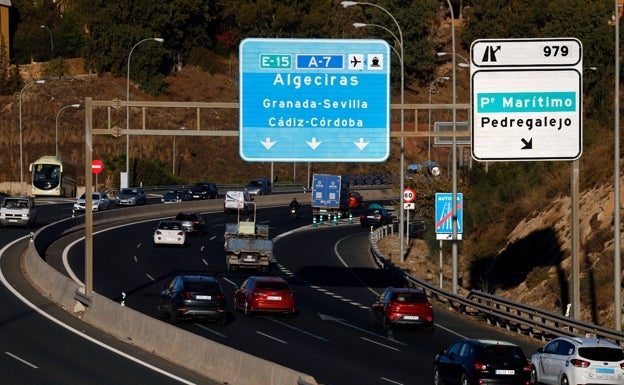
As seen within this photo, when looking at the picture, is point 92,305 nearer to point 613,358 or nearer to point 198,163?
point 613,358

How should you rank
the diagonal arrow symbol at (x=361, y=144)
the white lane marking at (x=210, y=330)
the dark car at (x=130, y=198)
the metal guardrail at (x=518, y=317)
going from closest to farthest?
the diagonal arrow symbol at (x=361, y=144), the metal guardrail at (x=518, y=317), the white lane marking at (x=210, y=330), the dark car at (x=130, y=198)

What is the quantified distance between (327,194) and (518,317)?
5364 cm

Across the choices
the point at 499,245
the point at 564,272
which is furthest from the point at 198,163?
the point at 564,272

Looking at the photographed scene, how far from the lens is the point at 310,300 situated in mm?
49438

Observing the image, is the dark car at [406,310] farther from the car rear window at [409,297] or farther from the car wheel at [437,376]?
the car wheel at [437,376]

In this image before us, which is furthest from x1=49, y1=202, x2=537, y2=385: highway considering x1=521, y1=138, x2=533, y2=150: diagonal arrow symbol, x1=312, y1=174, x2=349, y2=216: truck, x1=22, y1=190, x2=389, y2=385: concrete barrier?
x1=312, y1=174, x2=349, y2=216: truck

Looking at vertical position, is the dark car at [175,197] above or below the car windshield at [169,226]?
above

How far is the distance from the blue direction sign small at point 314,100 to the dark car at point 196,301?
11.1m

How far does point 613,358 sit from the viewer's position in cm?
2719

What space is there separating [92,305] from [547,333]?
14709 millimetres

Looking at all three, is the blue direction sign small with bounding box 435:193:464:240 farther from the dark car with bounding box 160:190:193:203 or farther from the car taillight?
the dark car with bounding box 160:190:193:203

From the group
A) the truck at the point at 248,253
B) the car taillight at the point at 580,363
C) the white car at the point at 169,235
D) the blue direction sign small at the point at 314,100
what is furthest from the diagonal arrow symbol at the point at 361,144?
the white car at the point at 169,235

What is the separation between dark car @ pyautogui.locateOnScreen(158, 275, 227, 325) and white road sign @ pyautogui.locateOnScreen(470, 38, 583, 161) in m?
14.0

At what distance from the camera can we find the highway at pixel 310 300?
33.1 metres
